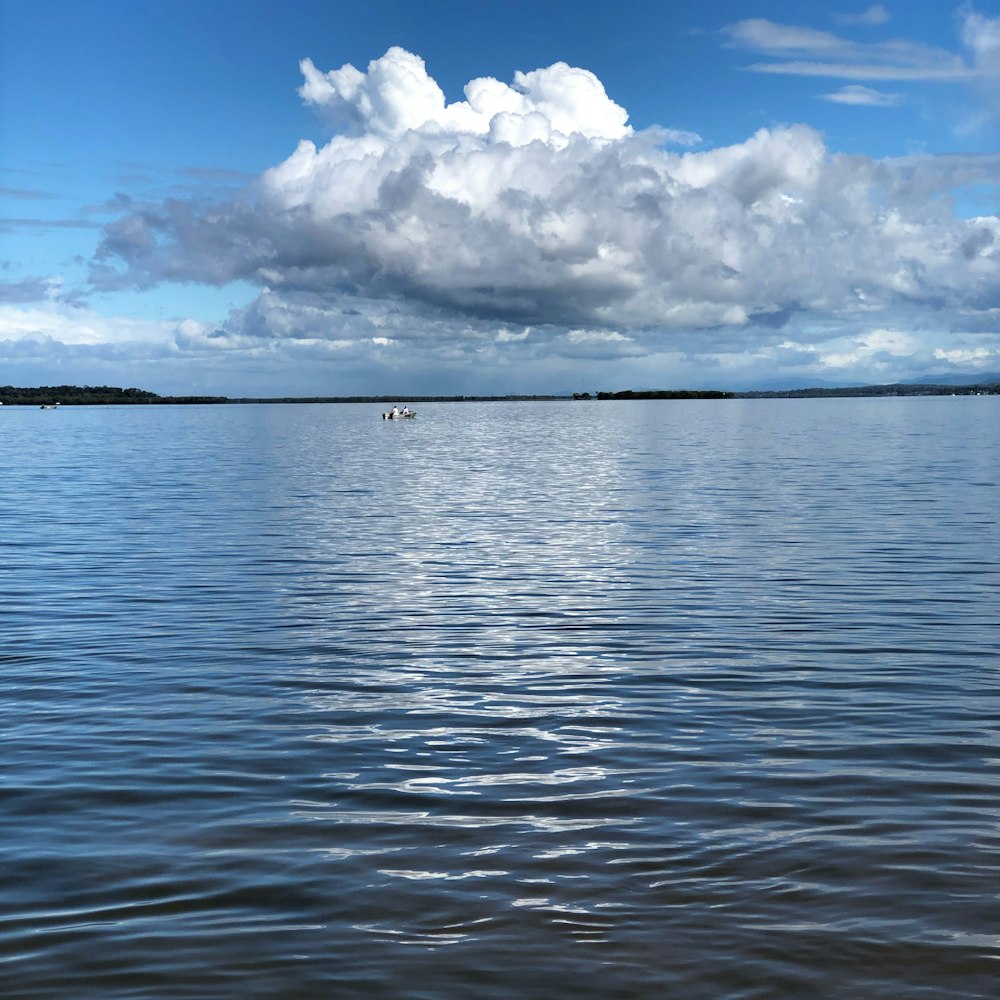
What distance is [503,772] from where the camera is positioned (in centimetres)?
1319

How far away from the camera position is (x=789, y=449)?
8819cm

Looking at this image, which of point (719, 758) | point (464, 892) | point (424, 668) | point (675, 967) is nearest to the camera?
point (675, 967)

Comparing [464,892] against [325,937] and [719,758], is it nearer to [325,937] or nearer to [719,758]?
[325,937]

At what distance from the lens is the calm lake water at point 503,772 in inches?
347

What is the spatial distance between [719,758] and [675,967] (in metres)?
5.15

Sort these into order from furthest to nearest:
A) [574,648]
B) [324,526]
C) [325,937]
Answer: [324,526] < [574,648] < [325,937]

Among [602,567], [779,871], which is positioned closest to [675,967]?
[779,871]

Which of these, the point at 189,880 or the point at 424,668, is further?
the point at 424,668

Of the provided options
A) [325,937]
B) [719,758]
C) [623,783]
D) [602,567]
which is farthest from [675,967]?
[602,567]

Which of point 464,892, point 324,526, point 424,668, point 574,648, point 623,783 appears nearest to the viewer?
point 464,892

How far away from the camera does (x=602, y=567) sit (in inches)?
1151

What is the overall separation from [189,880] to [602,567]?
19882 millimetres

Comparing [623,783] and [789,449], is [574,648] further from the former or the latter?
[789,449]

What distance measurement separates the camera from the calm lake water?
882 cm
